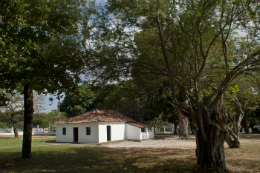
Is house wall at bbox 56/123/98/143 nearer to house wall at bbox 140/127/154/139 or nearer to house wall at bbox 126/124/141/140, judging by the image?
house wall at bbox 126/124/141/140

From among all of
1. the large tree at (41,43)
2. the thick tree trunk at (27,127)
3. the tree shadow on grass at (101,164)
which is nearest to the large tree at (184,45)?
the large tree at (41,43)

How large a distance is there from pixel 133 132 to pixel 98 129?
5.82 m

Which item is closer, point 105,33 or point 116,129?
point 105,33

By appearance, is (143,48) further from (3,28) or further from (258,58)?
(3,28)

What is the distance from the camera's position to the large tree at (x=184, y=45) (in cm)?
693

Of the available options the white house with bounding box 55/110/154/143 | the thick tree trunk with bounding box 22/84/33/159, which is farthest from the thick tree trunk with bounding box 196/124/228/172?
the white house with bounding box 55/110/154/143

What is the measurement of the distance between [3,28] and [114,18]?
4.18 meters

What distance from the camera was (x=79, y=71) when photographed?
8.47m

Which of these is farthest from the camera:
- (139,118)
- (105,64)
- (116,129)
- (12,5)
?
(139,118)

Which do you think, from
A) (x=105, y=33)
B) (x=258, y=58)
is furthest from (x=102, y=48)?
(x=258, y=58)

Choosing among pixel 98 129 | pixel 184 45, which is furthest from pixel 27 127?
pixel 98 129

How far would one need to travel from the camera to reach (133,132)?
26438 millimetres

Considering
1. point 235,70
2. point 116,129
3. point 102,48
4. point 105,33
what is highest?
point 105,33

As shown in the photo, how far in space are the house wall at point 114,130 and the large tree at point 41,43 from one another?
14.4 m
